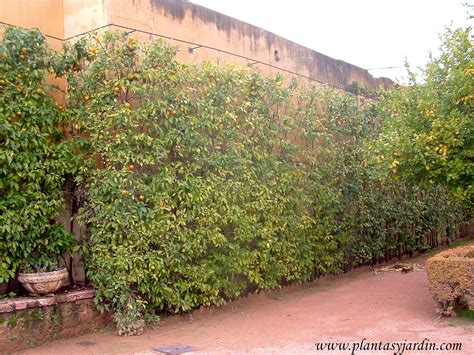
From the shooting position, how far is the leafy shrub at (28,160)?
6.46 m

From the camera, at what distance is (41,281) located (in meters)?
6.51

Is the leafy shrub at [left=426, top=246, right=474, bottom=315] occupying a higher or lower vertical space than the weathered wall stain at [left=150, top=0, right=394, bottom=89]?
lower

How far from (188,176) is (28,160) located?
2037mm

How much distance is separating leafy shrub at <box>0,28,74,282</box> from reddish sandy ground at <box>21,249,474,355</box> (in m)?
1.21

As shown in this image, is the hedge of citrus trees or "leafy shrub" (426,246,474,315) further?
the hedge of citrus trees

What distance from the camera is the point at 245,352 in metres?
6.12

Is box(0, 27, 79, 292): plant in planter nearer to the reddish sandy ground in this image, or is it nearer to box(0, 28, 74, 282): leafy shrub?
box(0, 28, 74, 282): leafy shrub

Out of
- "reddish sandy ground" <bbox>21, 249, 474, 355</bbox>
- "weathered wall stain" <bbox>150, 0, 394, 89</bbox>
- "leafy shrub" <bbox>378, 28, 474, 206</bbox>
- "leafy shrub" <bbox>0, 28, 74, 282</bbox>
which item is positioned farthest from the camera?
"weathered wall stain" <bbox>150, 0, 394, 89</bbox>

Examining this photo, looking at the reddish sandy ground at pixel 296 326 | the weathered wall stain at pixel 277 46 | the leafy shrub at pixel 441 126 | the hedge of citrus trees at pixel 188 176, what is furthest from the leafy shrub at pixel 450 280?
the weathered wall stain at pixel 277 46

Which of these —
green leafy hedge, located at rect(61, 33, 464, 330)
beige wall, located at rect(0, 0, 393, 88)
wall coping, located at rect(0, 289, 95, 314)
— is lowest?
wall coping, located at rect(0, 289, 95, 314)

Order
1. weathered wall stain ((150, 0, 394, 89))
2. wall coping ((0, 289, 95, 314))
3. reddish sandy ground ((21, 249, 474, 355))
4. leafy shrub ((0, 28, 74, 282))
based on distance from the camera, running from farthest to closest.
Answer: weathered wall stain ((150, 0, 394, 89)) < leafy shrub ((0, 28, 74, 282)) < reddish sandy ground ((21, 249, 474, 355)) < wall coping ((0, 289, 95, 314))

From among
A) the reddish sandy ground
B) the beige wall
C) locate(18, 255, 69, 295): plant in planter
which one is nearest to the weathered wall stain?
the beige wall

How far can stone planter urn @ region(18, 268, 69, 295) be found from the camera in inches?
Result: 256

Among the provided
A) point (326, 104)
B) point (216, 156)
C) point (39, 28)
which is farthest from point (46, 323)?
point (326, 104)
